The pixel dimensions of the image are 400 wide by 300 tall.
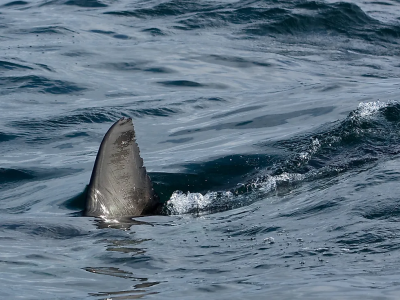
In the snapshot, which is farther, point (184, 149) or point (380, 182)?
point (184, 149)

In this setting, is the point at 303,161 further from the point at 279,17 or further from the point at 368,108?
the point at 279,17

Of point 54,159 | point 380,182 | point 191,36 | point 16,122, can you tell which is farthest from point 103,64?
point 380,182

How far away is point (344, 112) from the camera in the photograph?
12.1m

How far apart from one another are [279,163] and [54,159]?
318cm

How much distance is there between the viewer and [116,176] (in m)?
7.79

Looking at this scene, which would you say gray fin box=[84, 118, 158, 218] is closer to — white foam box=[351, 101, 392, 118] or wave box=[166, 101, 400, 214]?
wave box=[166, 101, 400, 214]

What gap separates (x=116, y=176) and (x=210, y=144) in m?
3.51

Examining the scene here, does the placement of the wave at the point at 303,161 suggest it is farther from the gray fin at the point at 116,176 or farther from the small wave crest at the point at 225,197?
the gray fin at the point at 116,176

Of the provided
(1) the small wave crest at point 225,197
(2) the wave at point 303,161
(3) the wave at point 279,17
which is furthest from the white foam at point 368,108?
(3) the wave at point 279,17

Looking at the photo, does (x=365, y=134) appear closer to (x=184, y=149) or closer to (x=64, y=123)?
(x=184, y=149)

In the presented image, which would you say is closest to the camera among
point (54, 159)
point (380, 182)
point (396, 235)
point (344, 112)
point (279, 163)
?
point (396, 235)

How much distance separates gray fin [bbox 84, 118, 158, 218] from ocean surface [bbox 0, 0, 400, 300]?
0.23 m

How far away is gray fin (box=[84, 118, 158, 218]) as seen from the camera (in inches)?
303

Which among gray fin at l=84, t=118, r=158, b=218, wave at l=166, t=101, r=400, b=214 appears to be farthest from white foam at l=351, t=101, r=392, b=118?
gray fin at l=84, t=118, r=158, b=218
